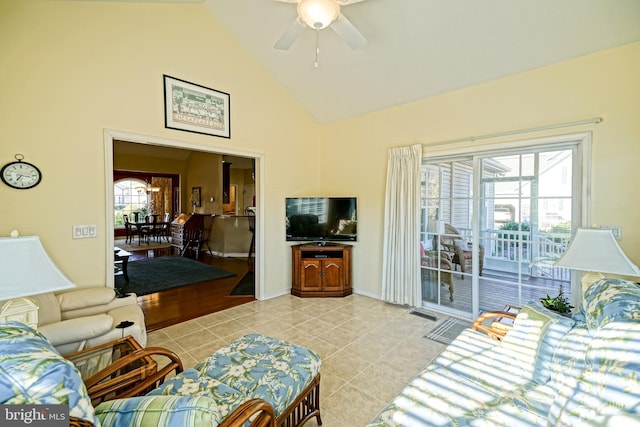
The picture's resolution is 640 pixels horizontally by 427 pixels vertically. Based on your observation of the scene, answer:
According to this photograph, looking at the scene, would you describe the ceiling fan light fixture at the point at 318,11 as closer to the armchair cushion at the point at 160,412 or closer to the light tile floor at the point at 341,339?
the armchair cushion at the point at 160,412

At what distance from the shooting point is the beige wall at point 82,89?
7.74ft

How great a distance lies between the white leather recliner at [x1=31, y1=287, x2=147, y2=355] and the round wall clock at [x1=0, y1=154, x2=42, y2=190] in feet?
3.24

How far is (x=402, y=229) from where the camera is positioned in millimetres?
3867

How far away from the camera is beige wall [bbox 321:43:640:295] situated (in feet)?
8.08

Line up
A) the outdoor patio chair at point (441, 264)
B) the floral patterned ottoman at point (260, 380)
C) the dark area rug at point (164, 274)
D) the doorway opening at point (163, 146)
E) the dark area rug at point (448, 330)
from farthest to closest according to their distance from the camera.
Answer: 1. the dark area rug at point (164, 274)
2. the outdoor patio chair at point (441, 264)
3. the dark area rug at point (448, 330)
4. the doorway opening at point (163, 146)
5. the floral patterned ottoman at point (260, 380)

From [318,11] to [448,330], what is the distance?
3.48 meters

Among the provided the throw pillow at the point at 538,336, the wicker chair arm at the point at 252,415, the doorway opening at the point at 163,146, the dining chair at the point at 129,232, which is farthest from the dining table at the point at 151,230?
the throw pillow at the point at 538,336

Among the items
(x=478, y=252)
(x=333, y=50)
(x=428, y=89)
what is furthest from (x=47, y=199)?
(x=478, y=252)

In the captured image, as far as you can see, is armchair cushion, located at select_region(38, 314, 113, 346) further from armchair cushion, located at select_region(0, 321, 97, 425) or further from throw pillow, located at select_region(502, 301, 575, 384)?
throw pillow, located at select_region(502, 301, 575, 384)

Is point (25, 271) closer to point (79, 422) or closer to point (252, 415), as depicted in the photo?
point (79, 422)

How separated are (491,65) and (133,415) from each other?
4.05 meters

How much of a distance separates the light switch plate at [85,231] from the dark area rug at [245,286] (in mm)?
2225

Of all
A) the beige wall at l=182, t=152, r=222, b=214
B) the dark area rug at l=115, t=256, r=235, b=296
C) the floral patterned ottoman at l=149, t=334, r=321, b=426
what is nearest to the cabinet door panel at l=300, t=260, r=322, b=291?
the dark area rug at l=115, t=256, r=235, b=296

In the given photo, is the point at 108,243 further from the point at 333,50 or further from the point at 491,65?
the point at 491,65
